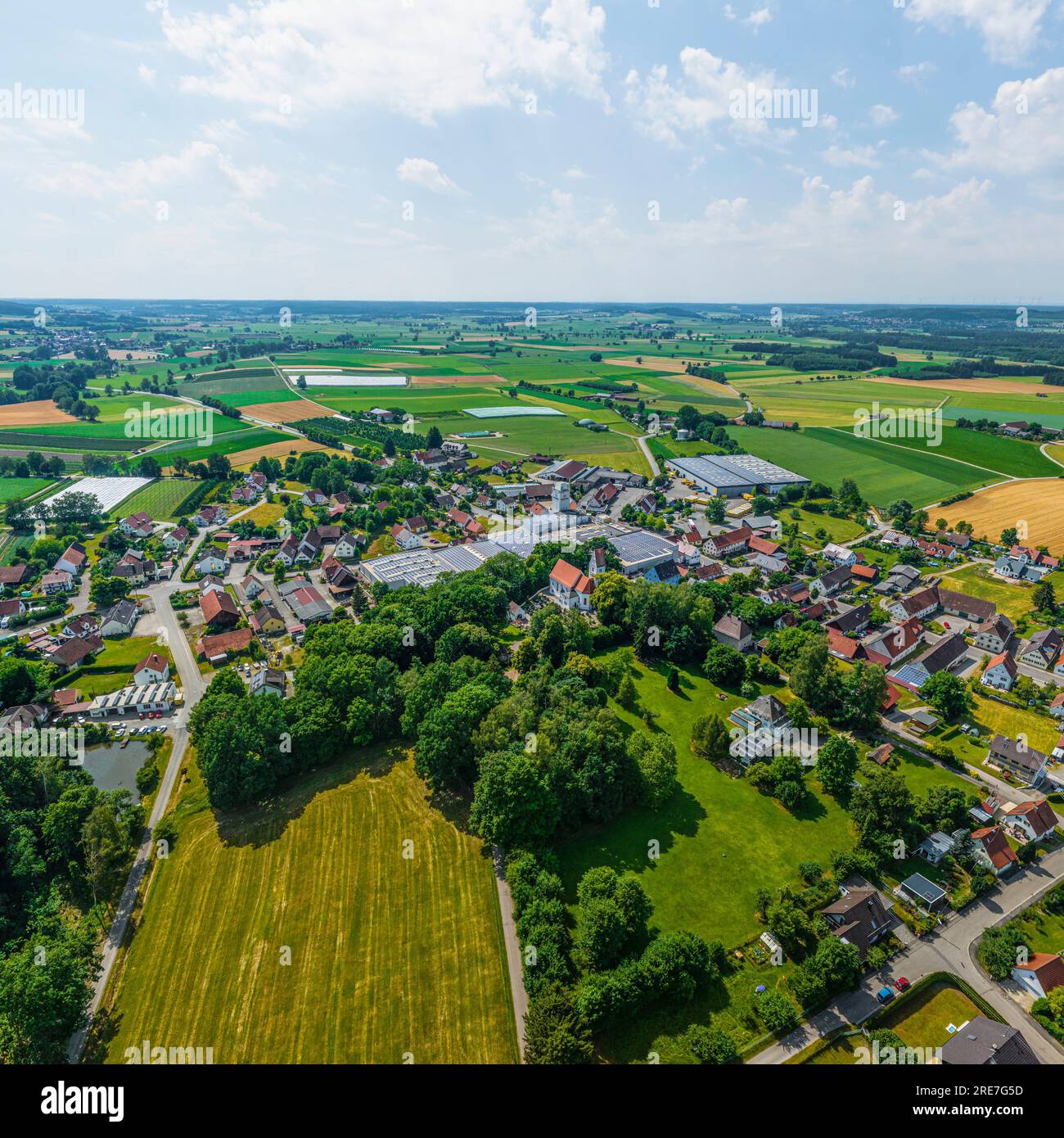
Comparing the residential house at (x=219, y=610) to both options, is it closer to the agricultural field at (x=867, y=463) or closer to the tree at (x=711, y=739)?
the tree at (x=711, y=739)

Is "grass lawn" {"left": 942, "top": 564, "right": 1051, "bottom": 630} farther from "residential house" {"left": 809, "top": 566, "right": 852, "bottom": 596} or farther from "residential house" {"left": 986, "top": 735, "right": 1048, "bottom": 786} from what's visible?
"residential house" {"left": 986, "top": 735, "right": 1048, "bottom": 786}

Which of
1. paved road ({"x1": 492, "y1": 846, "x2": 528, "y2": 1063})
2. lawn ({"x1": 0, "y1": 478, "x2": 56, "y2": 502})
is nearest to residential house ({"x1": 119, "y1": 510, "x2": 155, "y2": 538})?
lawn ({"x1": 0, "y1": 478, "x2": 56, "y2": 502})

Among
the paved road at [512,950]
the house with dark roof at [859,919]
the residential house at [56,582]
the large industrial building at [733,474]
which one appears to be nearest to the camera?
the paved road at [512,950]

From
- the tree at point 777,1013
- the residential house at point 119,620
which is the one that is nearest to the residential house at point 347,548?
the residential house at point 119,620

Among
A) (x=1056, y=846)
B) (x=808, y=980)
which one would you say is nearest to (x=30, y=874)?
(x=808, y=980)

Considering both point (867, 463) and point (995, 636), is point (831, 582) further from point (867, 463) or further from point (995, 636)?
point (867, 463)

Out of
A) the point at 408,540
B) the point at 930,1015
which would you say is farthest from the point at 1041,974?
the point at 408,540
